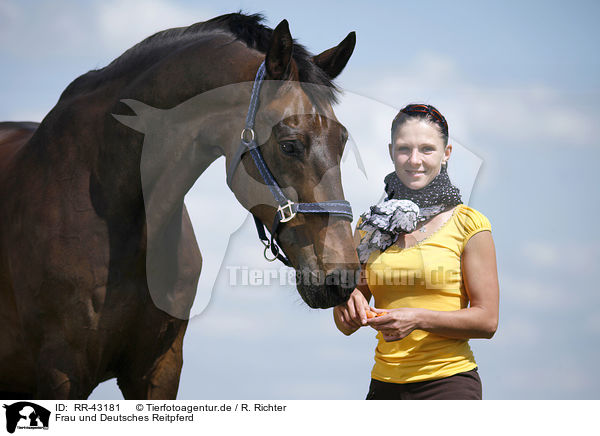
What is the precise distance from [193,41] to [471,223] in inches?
70.2

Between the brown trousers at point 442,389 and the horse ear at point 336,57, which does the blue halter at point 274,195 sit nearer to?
the horse ear at point 336,57

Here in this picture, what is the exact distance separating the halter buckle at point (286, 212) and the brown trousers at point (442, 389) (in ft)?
3.00

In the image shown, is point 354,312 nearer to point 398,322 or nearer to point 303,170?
point 398,322

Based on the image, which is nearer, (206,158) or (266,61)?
(266,61)

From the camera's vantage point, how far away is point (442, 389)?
8.75 feet

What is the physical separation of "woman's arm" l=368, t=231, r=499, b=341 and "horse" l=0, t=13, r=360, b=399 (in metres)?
0.31

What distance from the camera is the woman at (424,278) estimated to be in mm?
2652

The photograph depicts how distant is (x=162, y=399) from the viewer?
11.6ft

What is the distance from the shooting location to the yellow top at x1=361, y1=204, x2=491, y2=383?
107 inches

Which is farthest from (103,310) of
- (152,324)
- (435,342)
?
(435,342)

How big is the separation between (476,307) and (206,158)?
1.57 meters
